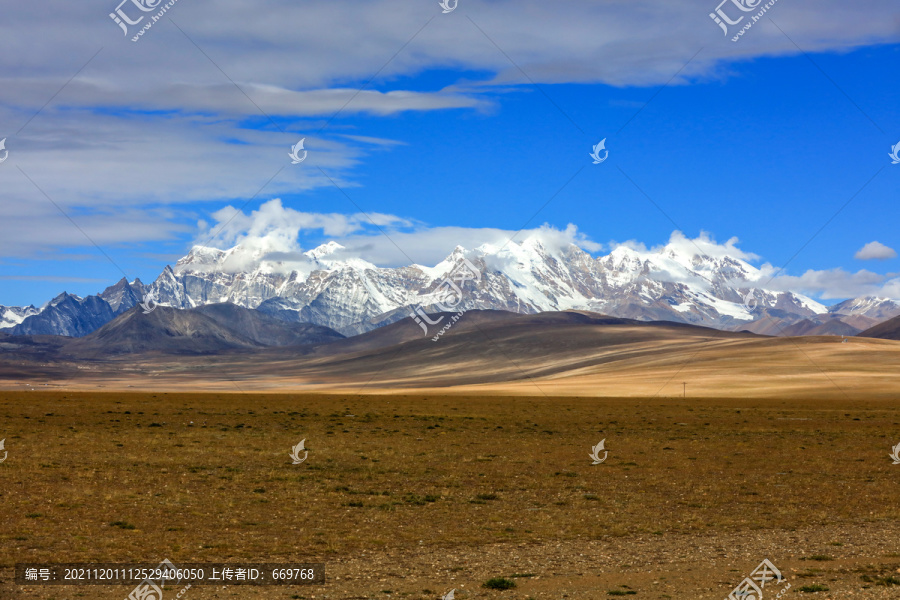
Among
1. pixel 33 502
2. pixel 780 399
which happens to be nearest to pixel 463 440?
pixel 33 502

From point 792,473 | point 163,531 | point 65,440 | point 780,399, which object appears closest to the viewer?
point 163,531

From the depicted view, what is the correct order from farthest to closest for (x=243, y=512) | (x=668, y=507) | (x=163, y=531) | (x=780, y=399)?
(x=780, y=399)
(x=668, y=507)
(x=243, y=512)
(x=163, y=531)

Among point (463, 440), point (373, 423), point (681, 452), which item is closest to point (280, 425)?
point (373, 423)

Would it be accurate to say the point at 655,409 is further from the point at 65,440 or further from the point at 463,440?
the point at 65,440

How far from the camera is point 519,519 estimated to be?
2911 cm

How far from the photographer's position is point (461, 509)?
3089cm

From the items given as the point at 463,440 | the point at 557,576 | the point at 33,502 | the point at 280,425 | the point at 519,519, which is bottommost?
the point at 557,576

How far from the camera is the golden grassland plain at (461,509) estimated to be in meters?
20.8

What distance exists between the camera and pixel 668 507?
31844 mm

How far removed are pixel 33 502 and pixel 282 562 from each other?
1292cm

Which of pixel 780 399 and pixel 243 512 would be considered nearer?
pixel 243 512

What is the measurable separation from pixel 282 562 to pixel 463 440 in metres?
35.8

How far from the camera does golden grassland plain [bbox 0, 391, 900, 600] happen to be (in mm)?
20828

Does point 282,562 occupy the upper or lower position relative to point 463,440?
lower
